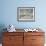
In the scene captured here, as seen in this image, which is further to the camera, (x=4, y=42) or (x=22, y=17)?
(x=22, y=17)

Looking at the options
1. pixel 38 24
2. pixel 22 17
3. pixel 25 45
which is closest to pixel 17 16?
pixel 22 17

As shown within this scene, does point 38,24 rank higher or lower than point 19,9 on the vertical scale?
lower

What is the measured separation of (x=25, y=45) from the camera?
394 cm

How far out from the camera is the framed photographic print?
4.36 m

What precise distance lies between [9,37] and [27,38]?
53 cm

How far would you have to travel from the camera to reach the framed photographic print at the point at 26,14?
4.36m

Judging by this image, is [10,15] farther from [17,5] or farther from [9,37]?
[9,37]

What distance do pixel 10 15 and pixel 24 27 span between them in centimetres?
61

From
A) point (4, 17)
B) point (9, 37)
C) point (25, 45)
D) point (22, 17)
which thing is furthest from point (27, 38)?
point (4, 17)

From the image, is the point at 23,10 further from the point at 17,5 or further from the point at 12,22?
the point at 12,22

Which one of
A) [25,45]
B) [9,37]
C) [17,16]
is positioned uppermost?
[17,16]

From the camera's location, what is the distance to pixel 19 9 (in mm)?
4344

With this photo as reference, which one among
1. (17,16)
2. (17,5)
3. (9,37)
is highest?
(17,5)

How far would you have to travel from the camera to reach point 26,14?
4391 mm
